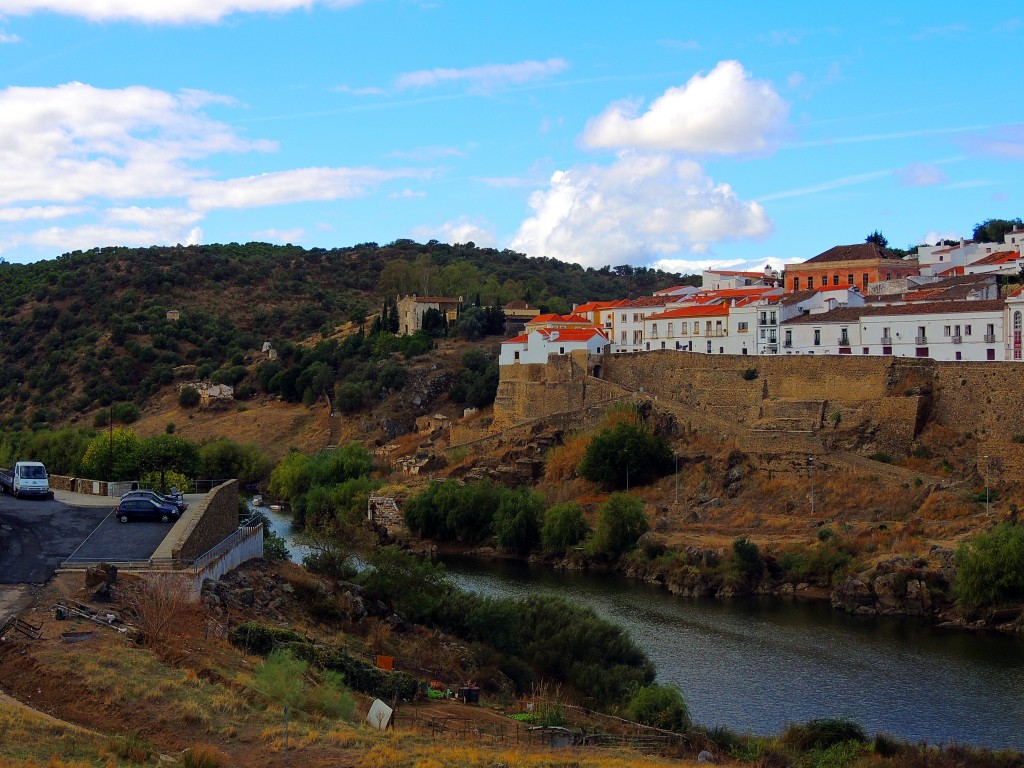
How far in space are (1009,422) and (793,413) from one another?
849 centimetres

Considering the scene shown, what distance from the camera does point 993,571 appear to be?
35.6m

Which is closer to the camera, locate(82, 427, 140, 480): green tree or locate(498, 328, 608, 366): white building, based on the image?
locate(82, 427, 140, 480): green tree

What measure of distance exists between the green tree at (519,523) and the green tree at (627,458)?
10.5 ft

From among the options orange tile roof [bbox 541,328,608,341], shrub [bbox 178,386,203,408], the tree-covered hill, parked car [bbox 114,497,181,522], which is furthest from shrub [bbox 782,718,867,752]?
shrub [bbox 178,386,203,408]

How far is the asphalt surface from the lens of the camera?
21469 mm

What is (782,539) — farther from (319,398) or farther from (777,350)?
(319,398)

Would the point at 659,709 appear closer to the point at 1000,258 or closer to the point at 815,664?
the point at 815,664

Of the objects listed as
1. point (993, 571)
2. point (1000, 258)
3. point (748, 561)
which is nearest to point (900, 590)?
point (993, 571)

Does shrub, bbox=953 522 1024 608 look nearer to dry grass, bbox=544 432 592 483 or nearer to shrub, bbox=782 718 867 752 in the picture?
shrub, bbox=782 718 867 752

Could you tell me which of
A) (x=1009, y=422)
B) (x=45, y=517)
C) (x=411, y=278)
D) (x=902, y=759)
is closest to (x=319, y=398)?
(x=411, y=278)

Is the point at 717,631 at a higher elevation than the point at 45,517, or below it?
below

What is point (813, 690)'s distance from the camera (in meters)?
28.9

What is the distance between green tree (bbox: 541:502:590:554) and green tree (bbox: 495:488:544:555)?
3.16 ft

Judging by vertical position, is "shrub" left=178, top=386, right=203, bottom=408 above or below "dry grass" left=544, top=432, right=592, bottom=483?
above
